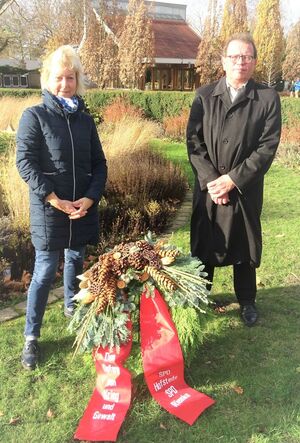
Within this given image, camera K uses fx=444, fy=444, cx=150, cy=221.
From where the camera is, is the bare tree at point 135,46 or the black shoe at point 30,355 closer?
the black shoe at point 30,355

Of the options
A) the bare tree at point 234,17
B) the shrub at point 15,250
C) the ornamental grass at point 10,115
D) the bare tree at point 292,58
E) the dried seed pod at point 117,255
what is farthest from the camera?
the bare tree at point 292,58

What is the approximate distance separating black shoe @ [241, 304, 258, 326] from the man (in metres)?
0.42

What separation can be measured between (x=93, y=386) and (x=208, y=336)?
1.02 m

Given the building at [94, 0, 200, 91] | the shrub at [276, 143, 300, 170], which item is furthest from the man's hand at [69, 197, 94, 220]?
the building at [94, 0, 200, 91]

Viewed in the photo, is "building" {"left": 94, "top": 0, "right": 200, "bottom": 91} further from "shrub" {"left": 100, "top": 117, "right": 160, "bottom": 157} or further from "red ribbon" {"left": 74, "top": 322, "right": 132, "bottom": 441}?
"red ribbon" {"left": 74, "top": 322, "right": 132, "bottom": 441}

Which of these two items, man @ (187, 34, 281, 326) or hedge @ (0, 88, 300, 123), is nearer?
man @ (187, 34, 281, 326)

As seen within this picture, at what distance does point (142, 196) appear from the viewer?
6.12 m

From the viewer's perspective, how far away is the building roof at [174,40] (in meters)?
30.2

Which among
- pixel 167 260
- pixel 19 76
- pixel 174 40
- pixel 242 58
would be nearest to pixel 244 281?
pixel 167 260

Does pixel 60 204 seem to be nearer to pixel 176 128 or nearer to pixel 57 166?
pixel 57 166

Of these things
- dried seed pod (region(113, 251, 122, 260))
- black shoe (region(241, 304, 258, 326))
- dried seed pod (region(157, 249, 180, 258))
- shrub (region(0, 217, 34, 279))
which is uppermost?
dried seed pod (region(113, 251, 122, 260))

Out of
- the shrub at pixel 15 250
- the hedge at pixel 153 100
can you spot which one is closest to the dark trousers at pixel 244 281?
the shrub at pixel 15 250

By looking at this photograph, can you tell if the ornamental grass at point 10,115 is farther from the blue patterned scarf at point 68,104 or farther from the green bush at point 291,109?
the green bush at point 291,109

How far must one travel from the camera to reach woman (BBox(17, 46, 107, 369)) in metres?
2.88
